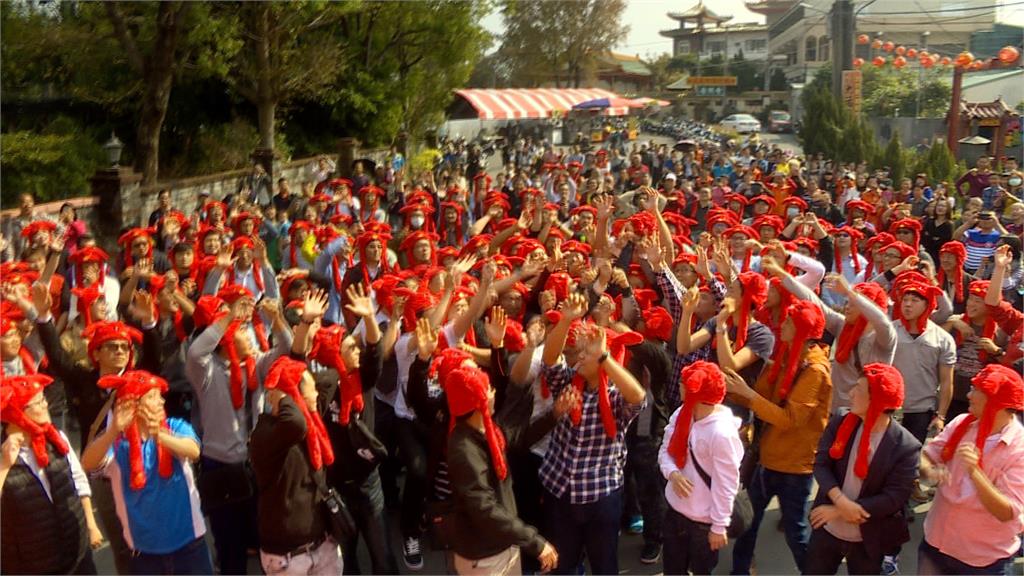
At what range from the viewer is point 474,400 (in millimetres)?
3434

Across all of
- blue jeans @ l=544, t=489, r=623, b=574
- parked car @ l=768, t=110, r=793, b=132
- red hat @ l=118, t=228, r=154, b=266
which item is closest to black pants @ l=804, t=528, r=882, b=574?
blue jeans @ l=544, t=489, r=623, b=574

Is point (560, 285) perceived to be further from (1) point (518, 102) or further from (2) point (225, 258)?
(1) point (518, 102)

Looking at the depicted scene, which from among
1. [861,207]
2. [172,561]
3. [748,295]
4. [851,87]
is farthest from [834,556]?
[851,87]

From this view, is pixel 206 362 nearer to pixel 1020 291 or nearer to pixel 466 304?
pixel 466 304

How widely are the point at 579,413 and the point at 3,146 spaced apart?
13529mm

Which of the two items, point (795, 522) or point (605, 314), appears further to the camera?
point (605, 314)

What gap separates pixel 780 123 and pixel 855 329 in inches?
1813

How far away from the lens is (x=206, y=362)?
13.9 ft

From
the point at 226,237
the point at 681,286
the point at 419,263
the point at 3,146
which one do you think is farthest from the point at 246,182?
the point at 681,286

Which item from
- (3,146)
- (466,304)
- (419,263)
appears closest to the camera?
(466,304)

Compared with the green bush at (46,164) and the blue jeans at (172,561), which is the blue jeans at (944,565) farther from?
the green bush at (46,164)

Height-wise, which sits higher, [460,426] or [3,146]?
[3,146]

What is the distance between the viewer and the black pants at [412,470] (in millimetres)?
4723

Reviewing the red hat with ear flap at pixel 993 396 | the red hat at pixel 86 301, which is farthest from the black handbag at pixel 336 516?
the red hat at pixel 86 301
